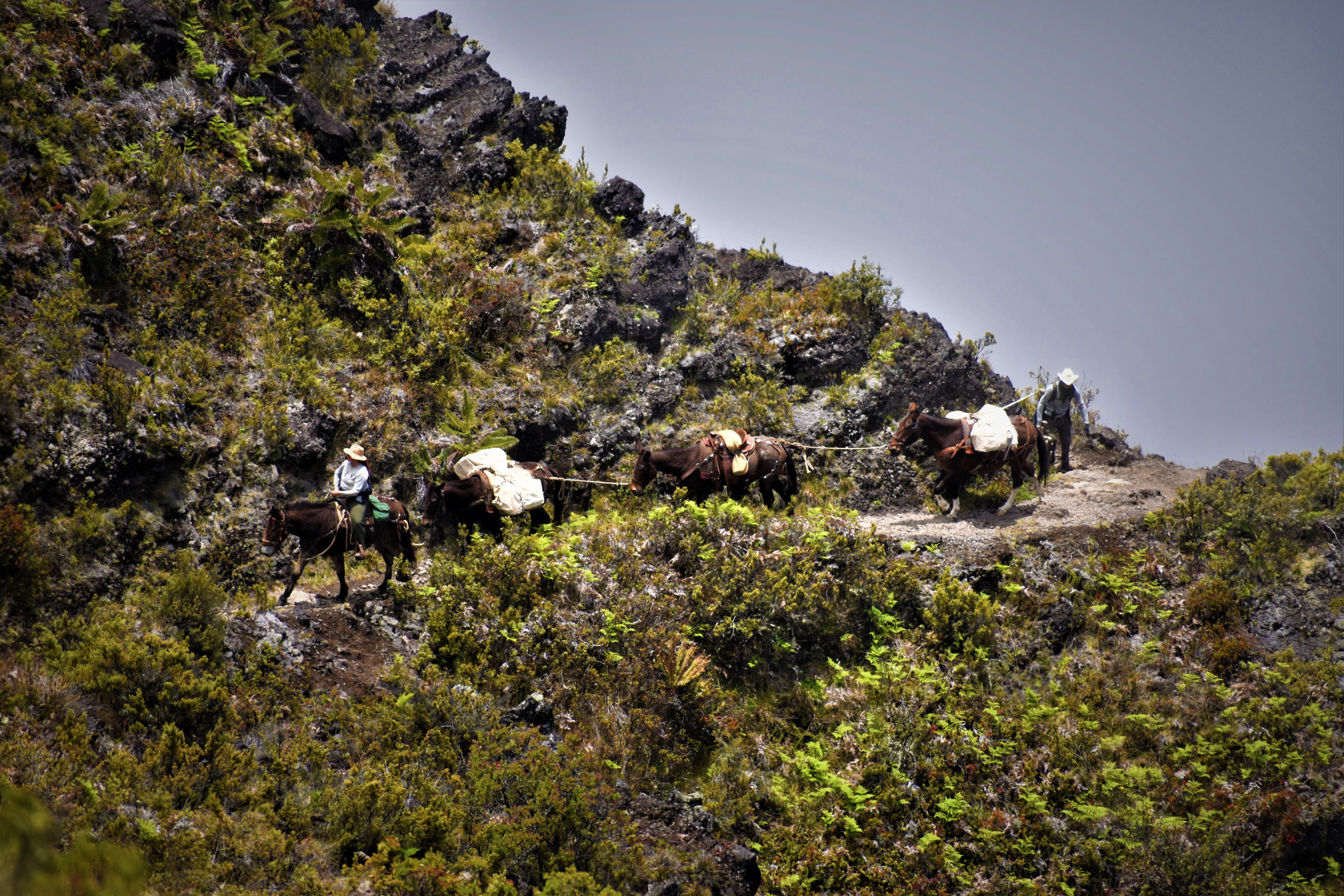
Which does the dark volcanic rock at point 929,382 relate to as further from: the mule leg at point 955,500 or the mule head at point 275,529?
the mule head at point 275,529

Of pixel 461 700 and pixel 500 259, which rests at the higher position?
pixel 500 259

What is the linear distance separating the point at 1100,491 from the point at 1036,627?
5577 mm

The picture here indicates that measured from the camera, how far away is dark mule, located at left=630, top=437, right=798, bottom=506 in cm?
1259

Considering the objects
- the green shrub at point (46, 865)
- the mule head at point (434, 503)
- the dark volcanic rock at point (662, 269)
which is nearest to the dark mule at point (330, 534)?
the mule head at point (434, 503)

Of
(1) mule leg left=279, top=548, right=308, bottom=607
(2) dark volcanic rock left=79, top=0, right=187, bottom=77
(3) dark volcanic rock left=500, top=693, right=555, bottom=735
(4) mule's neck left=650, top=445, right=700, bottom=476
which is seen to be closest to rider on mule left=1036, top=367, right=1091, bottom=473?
(4) mule's neck left=650, top=445, right=700, bottom=476

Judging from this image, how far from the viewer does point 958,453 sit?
43.4 feet

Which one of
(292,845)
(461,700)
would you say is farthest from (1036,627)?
(292,845)

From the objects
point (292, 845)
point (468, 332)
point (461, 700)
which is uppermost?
point (468, 332)

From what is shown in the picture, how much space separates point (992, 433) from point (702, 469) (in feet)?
18.6

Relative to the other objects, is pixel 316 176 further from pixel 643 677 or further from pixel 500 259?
pixel 643 677

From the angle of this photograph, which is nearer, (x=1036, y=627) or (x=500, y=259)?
(x=1036, y=627)

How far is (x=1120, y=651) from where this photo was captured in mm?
9938

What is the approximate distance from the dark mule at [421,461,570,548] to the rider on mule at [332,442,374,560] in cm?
136

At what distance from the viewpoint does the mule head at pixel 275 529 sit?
9.48 m
